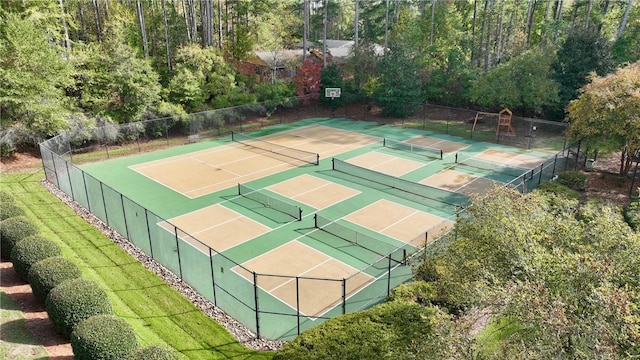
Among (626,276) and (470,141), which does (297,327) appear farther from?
(470,141)

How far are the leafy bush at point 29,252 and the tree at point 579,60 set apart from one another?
34.4 metres

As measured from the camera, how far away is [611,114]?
2034 cm

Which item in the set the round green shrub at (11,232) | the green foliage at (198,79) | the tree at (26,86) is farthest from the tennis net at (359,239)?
the green foliage at (198,79)

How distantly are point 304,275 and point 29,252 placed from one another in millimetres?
8411

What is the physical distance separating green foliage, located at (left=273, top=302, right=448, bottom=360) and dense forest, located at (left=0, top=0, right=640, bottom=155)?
74.4 ft

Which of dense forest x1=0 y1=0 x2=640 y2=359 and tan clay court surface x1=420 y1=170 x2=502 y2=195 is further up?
dense forest x1=0 y1=0 x2=640 y2=359

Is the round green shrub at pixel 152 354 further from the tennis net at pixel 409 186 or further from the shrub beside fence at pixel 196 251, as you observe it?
the tennis net at pixel 409 186

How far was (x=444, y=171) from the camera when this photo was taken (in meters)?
26.6

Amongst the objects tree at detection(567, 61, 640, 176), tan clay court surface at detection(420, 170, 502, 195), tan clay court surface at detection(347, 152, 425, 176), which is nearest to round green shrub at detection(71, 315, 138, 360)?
tan clay court surface at detection(420, 170, 502, 195)

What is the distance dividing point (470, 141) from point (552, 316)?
29215 millimetres

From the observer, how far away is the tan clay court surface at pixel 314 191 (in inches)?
867

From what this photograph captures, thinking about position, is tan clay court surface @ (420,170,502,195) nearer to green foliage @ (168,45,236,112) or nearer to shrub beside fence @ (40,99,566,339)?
shrub beside fence @ (40,99,566,339)

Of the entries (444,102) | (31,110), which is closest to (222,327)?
(31,110)

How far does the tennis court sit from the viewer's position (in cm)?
1411
